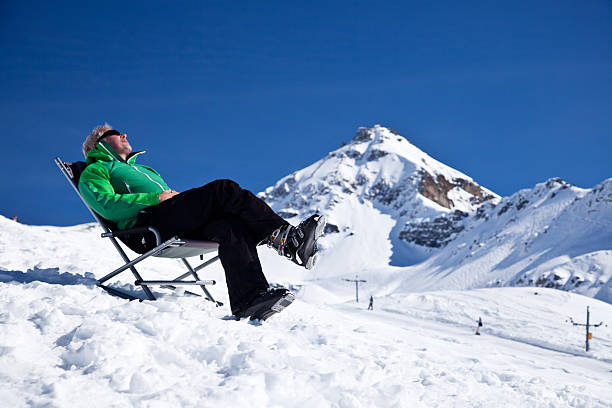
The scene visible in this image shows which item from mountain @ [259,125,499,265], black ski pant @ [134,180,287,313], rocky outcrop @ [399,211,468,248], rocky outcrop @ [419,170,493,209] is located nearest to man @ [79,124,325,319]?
black ski pant @ [134,180,287,313]

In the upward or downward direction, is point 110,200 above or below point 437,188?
below

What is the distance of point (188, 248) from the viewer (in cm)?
421

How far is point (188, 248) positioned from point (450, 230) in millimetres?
145259

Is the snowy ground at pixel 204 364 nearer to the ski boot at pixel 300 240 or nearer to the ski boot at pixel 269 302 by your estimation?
the ski boot at pixel 269 302

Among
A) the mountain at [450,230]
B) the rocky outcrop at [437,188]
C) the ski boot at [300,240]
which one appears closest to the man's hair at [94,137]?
the ski boot at [300,240]

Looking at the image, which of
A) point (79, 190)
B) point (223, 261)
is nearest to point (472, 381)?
point (223, 261)

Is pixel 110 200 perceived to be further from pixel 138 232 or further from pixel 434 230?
pixel 434 230

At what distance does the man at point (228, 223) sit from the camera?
3699 mm

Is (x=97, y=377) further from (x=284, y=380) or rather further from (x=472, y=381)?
(x=472, y=381)

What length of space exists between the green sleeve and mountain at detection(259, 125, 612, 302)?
58.0 metres

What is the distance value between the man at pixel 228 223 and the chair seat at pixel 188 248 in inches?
3.0

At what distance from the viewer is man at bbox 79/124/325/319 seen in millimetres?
3699

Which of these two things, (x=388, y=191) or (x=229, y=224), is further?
(x=388, y=191)

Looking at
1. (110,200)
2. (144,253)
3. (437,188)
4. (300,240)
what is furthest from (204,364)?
(437,188)
